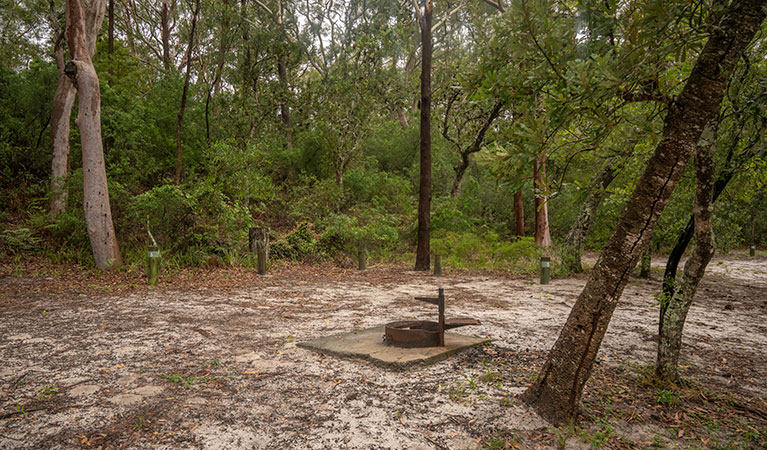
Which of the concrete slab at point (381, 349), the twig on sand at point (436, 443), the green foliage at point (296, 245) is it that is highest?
the green foliage at point (296, 245)

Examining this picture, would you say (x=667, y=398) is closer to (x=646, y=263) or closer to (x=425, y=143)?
(x=646, y=263)

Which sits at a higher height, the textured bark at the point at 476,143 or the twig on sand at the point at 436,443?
the textured bark at the point at 476,143

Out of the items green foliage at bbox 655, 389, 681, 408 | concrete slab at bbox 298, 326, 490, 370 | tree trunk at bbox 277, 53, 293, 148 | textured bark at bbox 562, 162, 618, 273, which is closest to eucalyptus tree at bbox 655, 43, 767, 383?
green foliage at bbox 655, 389, 681, 408

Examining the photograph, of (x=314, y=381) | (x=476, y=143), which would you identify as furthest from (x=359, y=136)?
(x=314, y=381)

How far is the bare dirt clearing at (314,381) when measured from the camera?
2922 mm

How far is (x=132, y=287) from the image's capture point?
804 cm

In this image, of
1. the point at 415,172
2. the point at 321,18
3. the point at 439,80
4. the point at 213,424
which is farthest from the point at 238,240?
the point at 321,18

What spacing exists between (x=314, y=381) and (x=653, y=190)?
2.97m

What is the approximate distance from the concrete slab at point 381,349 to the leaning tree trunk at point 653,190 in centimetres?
139

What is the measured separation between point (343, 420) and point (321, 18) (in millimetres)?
25649

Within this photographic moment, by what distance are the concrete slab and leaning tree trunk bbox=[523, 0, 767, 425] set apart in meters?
1.39

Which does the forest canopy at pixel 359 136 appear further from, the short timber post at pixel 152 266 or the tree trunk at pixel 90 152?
the short timber post at pixel 152 266

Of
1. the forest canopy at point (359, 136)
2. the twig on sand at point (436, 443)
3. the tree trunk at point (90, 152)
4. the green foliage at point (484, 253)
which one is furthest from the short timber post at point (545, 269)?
the tree trunk at point (90, 152)

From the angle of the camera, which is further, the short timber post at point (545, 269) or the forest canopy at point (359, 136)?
the short timber post at point (545, 269)
